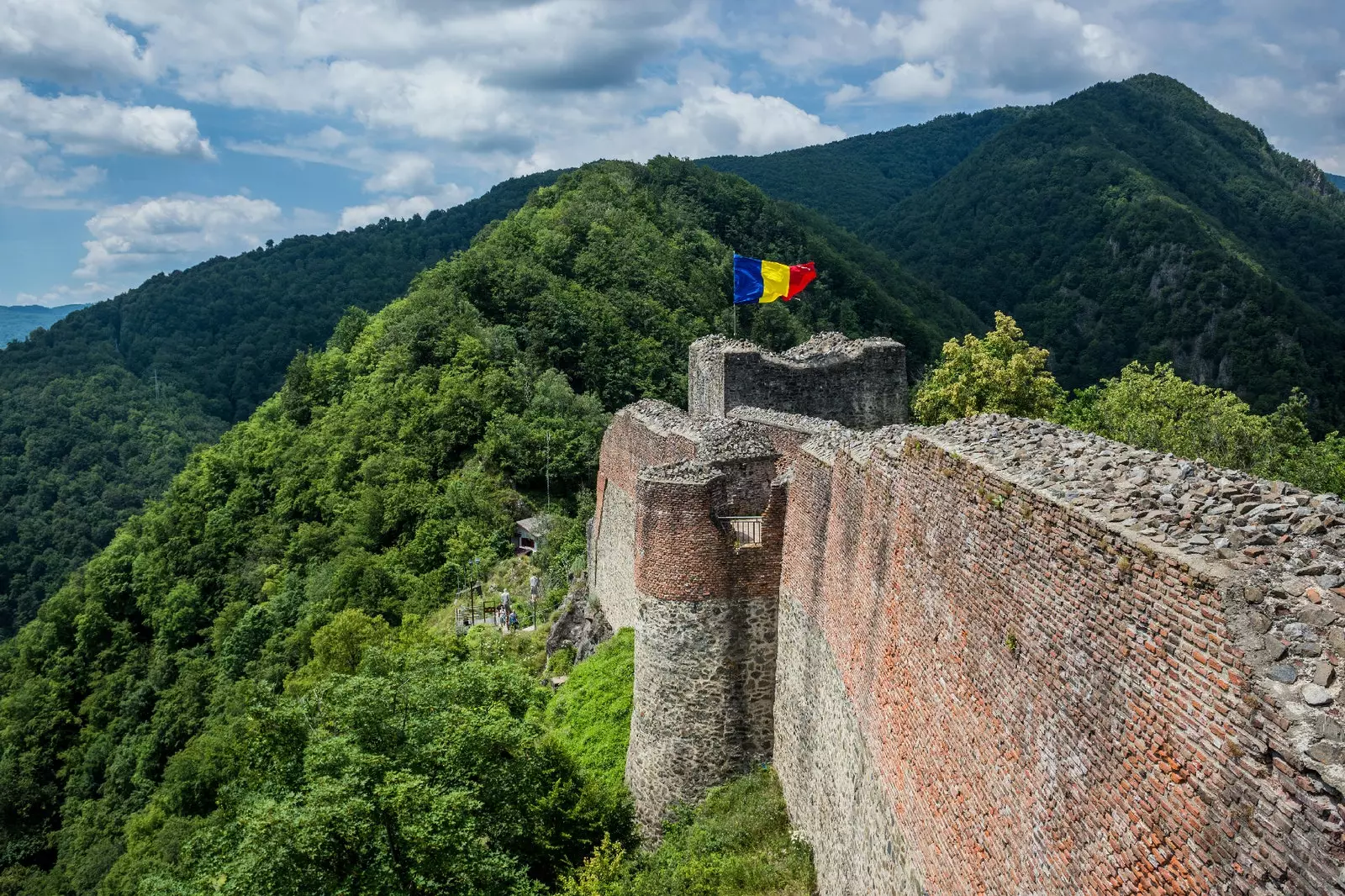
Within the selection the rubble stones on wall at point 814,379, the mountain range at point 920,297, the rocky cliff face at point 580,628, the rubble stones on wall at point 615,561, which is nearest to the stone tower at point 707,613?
the rubble stones on wall at point 615,561

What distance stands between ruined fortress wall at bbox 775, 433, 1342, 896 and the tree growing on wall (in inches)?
613

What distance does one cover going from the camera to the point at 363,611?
3691cm

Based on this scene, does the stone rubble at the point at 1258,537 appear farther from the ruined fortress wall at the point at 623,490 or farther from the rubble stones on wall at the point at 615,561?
the rubble stones on wall at the point at 615,561

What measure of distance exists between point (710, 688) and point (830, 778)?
347 cm

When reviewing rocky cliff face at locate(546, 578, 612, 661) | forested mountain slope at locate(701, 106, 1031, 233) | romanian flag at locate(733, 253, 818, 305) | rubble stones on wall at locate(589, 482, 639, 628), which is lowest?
rocky cliff face at locate(546, 578, 612, 661)

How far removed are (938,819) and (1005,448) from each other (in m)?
3.09

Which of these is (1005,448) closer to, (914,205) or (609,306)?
(609,306)

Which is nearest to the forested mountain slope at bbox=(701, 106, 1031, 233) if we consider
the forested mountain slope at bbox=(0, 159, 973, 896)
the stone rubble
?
the forested mountain slope at bbox=(0, 159, 973, 896)

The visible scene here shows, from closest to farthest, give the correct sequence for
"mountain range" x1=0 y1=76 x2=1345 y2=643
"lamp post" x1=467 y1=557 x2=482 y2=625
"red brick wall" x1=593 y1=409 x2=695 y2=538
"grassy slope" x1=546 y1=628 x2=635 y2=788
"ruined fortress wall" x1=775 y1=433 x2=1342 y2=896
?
"ruined fortress wall" x1=775 y1=433 x2=1342 y2=896, "grassy slope" x1=546 y1=628 x2=635 y2=788, "red brick wall" x1=593 y1=409 x2=695 y2=538, "lamp post" x1=467 y1=557 x2=482 y2=625, "mountain range" x1=0 y1=76 x2=1345 y2=643

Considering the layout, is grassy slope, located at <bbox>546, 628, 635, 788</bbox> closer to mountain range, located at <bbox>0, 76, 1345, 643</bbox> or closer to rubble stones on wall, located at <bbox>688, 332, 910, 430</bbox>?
rubble stones on wall, located at <bbox>688, 332, 910, 430</bbox>

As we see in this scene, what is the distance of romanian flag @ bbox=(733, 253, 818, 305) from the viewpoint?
26.1 meters

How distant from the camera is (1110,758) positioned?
5.18 m

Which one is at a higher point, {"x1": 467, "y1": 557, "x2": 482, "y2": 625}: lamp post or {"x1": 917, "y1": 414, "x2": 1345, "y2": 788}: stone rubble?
{"x1": 917, "y1": 414, "x2": 1345, "y2": 788}: stone rubble

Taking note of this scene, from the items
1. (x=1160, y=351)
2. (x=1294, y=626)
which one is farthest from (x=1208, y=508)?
(x=1160, y=351)
